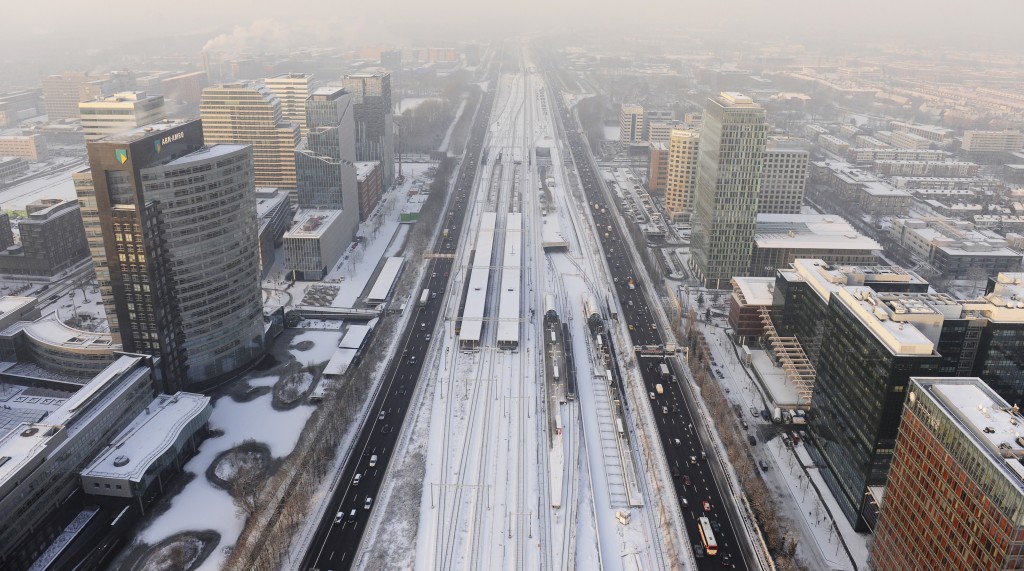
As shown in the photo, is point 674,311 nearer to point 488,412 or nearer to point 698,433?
point 698,433

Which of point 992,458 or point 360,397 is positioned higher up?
point 992,458

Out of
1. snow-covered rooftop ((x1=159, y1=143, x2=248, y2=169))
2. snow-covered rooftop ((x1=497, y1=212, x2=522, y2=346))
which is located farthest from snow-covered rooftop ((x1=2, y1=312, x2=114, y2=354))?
snow-covered rooftop ((x1=497, y1=212, x2=522, y2=346))

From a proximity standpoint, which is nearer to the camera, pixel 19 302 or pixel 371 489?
pixel 371 489

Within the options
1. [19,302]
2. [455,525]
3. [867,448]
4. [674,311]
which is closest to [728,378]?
[674,311]


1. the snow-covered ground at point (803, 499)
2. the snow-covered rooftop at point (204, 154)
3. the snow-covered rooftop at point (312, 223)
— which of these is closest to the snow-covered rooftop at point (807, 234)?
the snow-covered ground at point (803, 499)

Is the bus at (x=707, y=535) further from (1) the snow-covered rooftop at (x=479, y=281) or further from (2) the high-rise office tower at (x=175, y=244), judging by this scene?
(2) the high-rise office tower at (x=175, y=244)
